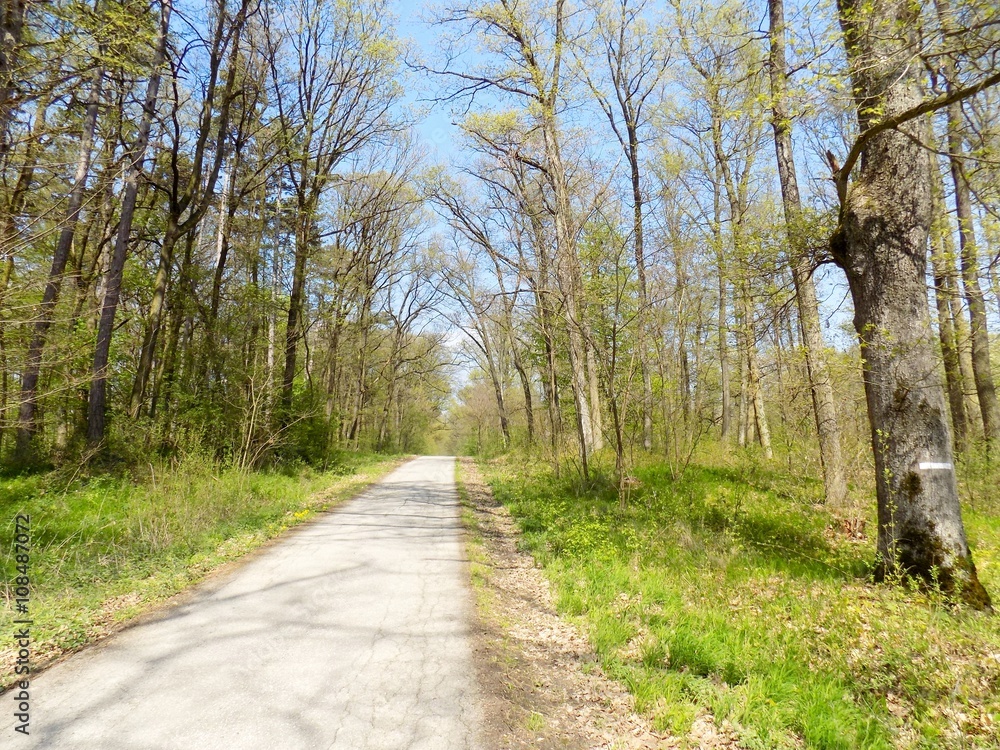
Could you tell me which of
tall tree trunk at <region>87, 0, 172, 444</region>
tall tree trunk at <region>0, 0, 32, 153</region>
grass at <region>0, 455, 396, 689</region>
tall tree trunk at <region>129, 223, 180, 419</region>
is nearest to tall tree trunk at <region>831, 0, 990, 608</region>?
grass at <region>0, 455, 396, 689</region>

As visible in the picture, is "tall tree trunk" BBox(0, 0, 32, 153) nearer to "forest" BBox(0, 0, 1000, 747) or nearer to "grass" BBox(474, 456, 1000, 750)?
"forest" BBox(0, 0, 1000, 747)

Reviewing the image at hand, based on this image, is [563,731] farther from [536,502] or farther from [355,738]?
[536,502]

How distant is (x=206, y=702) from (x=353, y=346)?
2165 centimetres

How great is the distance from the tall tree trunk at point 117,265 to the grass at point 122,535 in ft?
4.71

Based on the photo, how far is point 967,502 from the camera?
7.20 meters

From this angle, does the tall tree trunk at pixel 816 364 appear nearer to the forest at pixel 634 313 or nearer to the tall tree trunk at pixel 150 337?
the forest at pixel 634 313

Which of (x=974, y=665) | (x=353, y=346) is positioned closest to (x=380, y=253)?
(x=353, y=346)

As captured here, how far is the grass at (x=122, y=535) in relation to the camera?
12.8 ft

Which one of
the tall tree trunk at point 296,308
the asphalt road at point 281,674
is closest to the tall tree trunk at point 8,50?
the asphalt road at point 281,674

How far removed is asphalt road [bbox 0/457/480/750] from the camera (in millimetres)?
2525

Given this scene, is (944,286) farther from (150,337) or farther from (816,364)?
(150,337)

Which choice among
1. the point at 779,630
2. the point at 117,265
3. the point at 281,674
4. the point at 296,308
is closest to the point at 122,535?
the point at 281,674

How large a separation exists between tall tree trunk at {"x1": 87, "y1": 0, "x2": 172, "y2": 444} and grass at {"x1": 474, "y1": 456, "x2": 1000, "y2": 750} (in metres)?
9.28

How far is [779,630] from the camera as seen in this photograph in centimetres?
375
